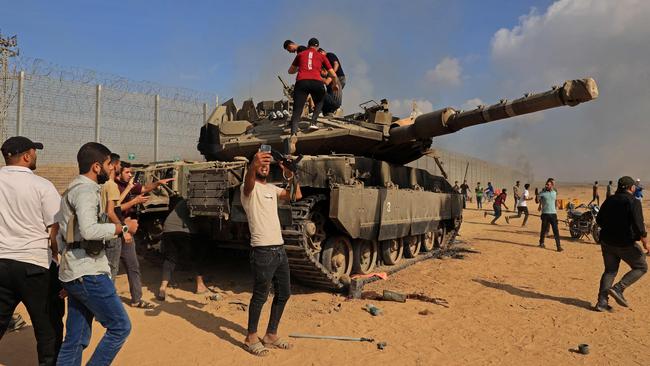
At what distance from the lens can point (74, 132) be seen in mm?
14641

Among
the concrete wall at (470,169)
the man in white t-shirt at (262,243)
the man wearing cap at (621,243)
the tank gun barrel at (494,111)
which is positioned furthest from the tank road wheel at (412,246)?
the concrete wall at (470,169)

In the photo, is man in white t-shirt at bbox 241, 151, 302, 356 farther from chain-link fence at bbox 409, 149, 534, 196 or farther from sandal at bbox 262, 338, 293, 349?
chain-link fence at bbox 409, 149, 534, 196

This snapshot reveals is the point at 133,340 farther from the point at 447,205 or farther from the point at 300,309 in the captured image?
the point at 447,205

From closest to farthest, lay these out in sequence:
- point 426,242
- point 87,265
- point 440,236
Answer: point 87,265, point 426,242, point 440,236

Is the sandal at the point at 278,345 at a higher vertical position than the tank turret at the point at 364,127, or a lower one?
lower

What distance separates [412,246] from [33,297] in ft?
24.4

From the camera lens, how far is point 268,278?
4.35m

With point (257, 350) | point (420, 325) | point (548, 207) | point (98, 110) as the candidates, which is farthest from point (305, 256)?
point (98, 110)

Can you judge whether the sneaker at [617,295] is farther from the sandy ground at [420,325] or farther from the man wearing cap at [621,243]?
the sandy ground at [420,325]

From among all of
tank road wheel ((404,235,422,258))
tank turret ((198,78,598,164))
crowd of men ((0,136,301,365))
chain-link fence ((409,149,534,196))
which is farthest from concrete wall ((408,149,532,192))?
crowd of men ((0,136,301,365))

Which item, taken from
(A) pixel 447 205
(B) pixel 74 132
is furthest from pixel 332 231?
(B) pixel 74 132

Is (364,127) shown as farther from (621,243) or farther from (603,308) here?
(603,308)

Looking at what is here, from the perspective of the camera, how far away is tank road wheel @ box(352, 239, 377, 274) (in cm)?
766

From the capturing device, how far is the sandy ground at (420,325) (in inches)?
176
